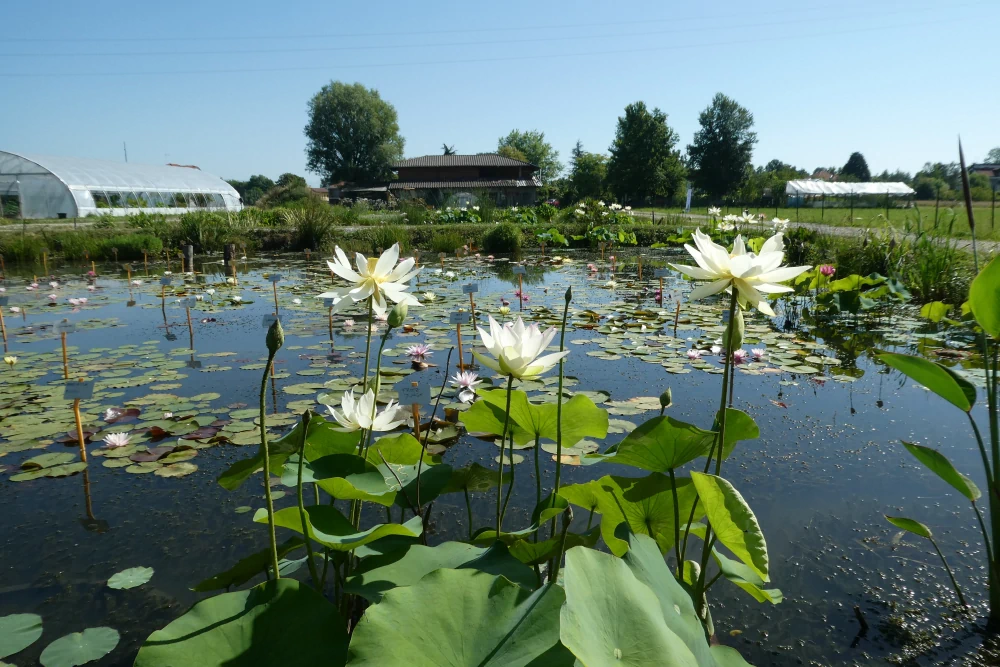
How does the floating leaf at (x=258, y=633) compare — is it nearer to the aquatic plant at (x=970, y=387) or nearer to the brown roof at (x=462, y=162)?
the aquatic plant at (x=970, y=387)

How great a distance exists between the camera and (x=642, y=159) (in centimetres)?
3544

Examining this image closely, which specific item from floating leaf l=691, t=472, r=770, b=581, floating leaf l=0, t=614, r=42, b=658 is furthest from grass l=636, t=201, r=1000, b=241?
floating leaf l=0, t=614, r=42, b=658

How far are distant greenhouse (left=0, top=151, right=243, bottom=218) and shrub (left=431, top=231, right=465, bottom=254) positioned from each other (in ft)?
41.0

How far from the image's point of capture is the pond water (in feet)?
4.50

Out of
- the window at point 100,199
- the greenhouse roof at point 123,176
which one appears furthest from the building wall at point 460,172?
the window at point 100,199

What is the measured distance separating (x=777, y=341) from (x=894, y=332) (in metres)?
1.00

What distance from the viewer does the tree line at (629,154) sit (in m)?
35.7

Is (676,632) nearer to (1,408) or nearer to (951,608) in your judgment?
(951,608)

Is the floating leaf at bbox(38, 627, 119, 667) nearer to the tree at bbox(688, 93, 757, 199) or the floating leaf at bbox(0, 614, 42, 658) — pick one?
the floating leaf at bbox(0, 614, 42, 658)

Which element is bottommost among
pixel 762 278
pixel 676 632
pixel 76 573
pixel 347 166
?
pixel 76 573

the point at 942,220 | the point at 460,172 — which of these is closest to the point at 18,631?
the point at 942,220

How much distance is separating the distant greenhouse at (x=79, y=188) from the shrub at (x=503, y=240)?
13.4 m

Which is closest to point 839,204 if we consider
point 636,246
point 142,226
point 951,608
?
point 636,246

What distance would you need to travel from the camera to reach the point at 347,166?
4200 centimetres
